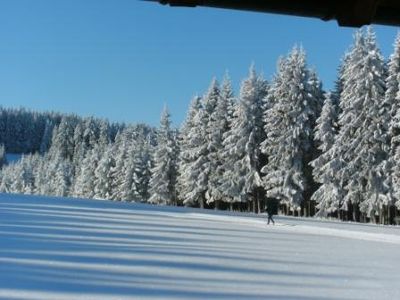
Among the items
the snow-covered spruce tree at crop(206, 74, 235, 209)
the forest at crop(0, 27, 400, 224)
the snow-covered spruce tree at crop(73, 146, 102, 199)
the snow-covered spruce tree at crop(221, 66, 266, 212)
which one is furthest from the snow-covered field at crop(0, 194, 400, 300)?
the snow-covered spruce tree at crop(73, 146, 102, 199)

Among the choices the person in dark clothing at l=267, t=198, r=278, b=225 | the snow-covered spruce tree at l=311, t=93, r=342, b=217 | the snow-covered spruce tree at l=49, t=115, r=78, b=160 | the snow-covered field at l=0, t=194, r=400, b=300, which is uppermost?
the snow-covered spruce tree at l=49, t=115, r=78, b=160

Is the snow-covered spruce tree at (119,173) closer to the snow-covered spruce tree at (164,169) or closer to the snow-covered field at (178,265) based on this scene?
the snow-covered spruce tree at (164,169)

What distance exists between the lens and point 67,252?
1291 centimetres

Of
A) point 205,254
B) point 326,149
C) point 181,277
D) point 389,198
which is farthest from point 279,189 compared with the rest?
point 181,277

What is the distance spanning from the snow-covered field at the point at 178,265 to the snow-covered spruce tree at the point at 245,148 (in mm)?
28571

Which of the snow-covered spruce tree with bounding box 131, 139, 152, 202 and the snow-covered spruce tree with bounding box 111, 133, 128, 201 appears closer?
the snow-covered spruce tree with bounding box 131, 139, 152, 202

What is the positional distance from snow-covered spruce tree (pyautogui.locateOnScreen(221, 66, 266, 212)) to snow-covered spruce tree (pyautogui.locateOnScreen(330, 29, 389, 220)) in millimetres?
9094

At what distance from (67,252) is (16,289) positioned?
3997 mm

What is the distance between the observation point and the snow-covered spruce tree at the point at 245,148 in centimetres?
4897

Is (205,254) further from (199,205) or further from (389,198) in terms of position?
(199,205)

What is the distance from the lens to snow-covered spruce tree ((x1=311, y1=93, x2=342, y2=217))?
137ft

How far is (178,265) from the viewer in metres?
12.0

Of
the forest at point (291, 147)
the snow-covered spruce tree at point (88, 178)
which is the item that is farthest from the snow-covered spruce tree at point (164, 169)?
the snow-covered spruce tree at point (88, 178)

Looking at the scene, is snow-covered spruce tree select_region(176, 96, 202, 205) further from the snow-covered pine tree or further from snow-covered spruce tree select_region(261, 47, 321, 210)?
snow-covered spruce tree select_region(261, 47, 321, 210)
